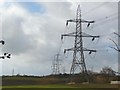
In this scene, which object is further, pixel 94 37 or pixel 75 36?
pixel 75 36

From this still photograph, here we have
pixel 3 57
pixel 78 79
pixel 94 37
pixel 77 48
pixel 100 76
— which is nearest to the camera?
pixel 3 57

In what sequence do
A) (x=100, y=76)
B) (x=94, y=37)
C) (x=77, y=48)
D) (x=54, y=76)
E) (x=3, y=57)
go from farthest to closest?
1. (x=54, y=76)
2. (x=100, y=76)
3. (x=77, y=48)
4. (x=94, y=37)
5. (x=3, y=57)

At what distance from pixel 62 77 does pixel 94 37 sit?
88.0 meters

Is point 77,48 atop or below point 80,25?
below

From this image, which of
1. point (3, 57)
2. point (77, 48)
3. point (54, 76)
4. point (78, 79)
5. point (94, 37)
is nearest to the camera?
point (3, 57)

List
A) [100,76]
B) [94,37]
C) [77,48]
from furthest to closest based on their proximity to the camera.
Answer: [100,76]
[77,48]
[94,37]

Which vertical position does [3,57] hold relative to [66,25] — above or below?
below

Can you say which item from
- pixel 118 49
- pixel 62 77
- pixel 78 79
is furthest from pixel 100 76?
pixel 118 49

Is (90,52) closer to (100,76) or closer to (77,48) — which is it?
(77,48)

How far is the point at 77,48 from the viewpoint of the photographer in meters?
70.1

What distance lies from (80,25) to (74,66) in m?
7.76

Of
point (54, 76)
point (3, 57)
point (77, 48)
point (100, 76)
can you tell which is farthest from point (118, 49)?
point (54, 76)

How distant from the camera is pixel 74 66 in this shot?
237 feet

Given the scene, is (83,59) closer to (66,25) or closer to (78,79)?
(66,25)
